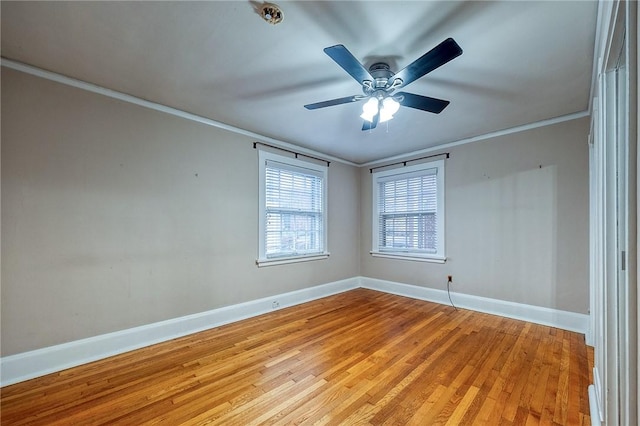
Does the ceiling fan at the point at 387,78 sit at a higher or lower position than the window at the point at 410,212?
higher

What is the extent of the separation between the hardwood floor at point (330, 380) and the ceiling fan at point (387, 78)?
7.18 feet

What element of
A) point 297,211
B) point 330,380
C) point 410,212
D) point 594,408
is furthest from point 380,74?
point 410,212

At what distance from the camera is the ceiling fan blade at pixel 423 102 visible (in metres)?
2.21

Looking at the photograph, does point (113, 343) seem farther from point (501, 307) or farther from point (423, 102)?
point (501, 307)

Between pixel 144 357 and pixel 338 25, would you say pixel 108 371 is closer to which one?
pixel 144 357

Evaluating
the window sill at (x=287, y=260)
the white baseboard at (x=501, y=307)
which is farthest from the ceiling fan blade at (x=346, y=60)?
the white baseboard at (x=501, y=307)

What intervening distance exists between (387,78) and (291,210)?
2.50 metres

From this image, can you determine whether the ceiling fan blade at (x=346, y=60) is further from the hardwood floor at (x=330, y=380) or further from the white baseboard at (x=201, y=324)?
the white baseboard at (x=201, y=324)

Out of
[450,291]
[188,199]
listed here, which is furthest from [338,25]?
[450,291]

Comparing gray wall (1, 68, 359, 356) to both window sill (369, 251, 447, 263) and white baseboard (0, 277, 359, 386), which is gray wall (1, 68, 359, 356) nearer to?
white baseboard (0, 277, 359, 386)

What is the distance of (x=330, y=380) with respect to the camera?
84.4 inches

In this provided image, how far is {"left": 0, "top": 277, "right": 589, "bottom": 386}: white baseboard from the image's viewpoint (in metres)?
2.20

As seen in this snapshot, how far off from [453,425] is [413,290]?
2923mm

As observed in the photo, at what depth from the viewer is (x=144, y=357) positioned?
2523 mm
